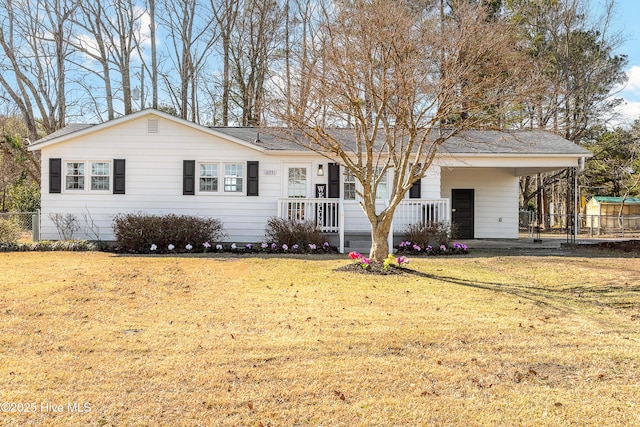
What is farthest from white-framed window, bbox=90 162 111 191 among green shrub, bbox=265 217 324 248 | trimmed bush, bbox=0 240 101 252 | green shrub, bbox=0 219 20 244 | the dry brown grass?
the dry brown grass

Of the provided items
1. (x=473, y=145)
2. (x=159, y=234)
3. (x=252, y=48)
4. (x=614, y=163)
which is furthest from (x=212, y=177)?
(x=614, y=163)

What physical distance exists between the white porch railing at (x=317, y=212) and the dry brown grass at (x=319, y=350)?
15.2 ft

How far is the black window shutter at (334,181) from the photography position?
528 inches

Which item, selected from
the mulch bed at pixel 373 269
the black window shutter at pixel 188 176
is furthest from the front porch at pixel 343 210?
the mulch bed at pixel 373 269

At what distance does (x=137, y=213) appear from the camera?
12922 millimetres

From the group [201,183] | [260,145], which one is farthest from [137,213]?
[260,145]

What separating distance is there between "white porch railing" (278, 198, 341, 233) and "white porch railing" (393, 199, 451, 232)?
1.73m

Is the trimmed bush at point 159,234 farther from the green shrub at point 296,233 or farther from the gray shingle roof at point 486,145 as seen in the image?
the gray shingle roof at point 486,145

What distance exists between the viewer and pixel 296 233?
→ 12.0 m

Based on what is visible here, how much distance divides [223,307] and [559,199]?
33.7 meters

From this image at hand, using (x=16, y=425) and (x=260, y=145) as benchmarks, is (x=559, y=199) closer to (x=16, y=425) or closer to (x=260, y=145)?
(x=260, y=145)

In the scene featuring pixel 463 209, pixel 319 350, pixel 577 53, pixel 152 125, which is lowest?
pixel 319 350

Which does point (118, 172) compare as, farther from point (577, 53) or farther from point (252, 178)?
point (577, 53)

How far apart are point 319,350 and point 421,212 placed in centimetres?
897
